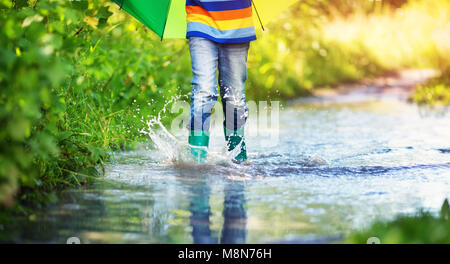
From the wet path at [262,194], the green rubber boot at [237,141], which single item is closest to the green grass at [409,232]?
the wet path at [262,194]

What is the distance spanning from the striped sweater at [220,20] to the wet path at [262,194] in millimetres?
824

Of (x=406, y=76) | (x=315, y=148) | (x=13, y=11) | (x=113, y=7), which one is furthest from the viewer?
(x=406, y=76)

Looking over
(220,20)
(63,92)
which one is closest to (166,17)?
(220,20)

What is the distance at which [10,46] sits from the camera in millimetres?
2957

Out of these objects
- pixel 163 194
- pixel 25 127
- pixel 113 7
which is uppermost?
pixel 113 7

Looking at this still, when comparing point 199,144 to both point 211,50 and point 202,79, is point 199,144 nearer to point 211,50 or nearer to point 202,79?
point 202,79

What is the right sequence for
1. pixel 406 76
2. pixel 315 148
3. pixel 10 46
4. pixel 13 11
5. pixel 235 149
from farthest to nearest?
pixel 406 76 < pixel 315 148 < pixel 235 149 < pixel 13 11 < pixel 10 46

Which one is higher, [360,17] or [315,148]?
[360,17]

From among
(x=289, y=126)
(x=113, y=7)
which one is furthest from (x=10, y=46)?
(x=289, y=126)

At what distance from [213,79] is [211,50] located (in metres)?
0.18

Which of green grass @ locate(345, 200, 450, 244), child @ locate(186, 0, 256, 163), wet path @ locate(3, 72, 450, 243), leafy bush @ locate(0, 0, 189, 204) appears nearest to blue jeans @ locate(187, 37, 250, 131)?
child @ locate(186, 0, 256, 163)

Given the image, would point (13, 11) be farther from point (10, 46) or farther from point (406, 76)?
point (406, 76)

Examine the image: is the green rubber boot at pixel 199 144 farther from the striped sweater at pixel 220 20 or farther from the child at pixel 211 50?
the striped sweater at pixel 220 20
